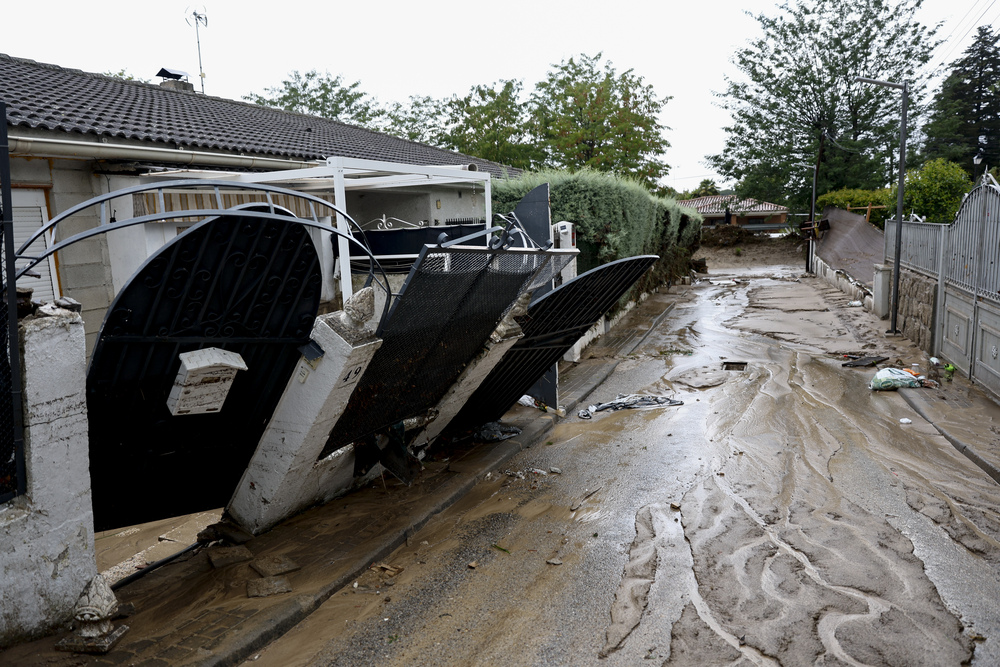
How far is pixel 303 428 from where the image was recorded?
4652mm

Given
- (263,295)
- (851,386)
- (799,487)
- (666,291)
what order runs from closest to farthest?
(263,295) < (799,487) < (851,386) < (666,291)

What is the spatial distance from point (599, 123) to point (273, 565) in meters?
27.3

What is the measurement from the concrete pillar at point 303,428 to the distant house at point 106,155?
369 cm

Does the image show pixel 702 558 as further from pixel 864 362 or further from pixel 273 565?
pixel 864 362

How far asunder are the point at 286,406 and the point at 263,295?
0.91 meters

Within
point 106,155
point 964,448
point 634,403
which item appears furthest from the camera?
point 634,403

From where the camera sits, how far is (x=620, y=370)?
11797 mm

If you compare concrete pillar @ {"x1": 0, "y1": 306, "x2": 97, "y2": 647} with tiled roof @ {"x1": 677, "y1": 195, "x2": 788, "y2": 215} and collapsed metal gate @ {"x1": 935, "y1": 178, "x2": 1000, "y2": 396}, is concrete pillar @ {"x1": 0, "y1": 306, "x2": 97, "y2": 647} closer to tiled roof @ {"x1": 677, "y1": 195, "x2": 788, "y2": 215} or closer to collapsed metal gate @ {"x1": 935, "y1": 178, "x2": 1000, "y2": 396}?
collapsed metal gate @ {"x1": 935, "y1": 178, "x2": 1000, "y2": 396}

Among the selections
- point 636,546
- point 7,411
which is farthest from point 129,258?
point 636,546

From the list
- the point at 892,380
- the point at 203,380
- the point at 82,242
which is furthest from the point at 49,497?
the point at 892,380

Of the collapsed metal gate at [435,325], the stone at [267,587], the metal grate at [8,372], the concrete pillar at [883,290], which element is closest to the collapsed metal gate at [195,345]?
the metal grate at [8,372]

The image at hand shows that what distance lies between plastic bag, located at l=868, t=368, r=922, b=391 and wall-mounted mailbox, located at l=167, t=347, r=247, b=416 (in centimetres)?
892

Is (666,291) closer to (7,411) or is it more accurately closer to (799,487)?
(799,487)

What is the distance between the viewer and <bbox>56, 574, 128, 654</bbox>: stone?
137 inches
